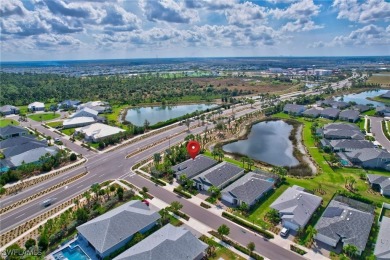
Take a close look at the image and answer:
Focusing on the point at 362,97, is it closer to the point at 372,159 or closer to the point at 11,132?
the point at 372,159

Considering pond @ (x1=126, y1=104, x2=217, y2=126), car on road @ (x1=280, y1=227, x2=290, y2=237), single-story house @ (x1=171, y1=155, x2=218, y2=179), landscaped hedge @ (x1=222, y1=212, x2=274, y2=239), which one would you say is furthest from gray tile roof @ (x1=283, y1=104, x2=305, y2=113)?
car on road @ (x1=280, y1=227, x2=290, y2=237)

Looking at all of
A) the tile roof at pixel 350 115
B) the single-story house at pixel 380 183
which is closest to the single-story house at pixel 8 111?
the single-story house at pixel 380 183

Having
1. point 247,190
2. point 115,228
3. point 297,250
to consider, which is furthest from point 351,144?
point 115,228

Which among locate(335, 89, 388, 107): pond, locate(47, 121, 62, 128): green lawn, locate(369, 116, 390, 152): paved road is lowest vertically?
locate(47, 121, 62, 128): green lawn

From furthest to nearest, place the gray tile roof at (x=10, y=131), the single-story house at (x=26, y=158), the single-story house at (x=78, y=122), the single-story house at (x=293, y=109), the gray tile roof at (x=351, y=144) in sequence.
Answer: the single-story house at (x=293, y=109) → the single-story house at (x=78, y=122) → the gray tile roof at (x=10, y=131) → the gray tile roof at (x=351, y=144) → the single-story house at (x=26, y=158)

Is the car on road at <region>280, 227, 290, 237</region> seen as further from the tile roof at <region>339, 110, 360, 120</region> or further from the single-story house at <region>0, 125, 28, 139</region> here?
the single-story house at <region>0, 125, 28, 139</region>

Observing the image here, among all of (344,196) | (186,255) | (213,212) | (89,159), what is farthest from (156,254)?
(89,159)

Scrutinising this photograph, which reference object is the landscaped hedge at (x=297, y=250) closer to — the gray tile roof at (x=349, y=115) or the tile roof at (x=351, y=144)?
the tile roof at (x=351, y=144)

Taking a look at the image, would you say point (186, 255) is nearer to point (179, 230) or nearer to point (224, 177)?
point (179, 230)
